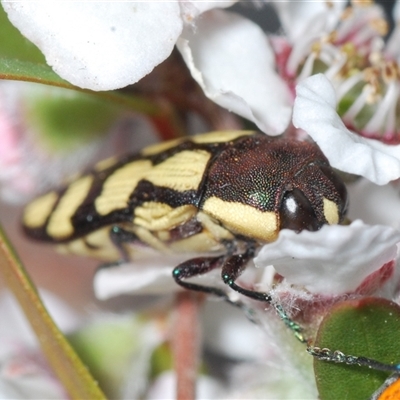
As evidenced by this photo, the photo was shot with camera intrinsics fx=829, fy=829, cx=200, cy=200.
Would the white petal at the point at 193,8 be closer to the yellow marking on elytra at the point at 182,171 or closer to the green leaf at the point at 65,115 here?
the yellow marking on elytra at the point at 182,171

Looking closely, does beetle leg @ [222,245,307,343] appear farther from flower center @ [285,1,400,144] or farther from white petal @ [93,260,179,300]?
flower center @ [285,1,400,144]

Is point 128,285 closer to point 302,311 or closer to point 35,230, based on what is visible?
point 35,230

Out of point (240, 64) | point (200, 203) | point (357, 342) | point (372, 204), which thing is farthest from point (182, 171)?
point (357, 342)

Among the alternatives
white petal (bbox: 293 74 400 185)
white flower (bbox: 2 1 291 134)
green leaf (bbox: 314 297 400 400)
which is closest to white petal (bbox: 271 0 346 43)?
white flower (bbox: 2 1 291 134)

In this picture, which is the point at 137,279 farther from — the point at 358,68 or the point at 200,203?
the point at 358,68

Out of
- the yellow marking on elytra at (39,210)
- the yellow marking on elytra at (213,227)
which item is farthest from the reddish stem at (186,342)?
the yellow marking on elytra at (39,210)

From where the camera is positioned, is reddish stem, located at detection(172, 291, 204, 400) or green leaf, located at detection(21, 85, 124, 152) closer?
reddish stem, located at detection(172, 291, 204, 400)
